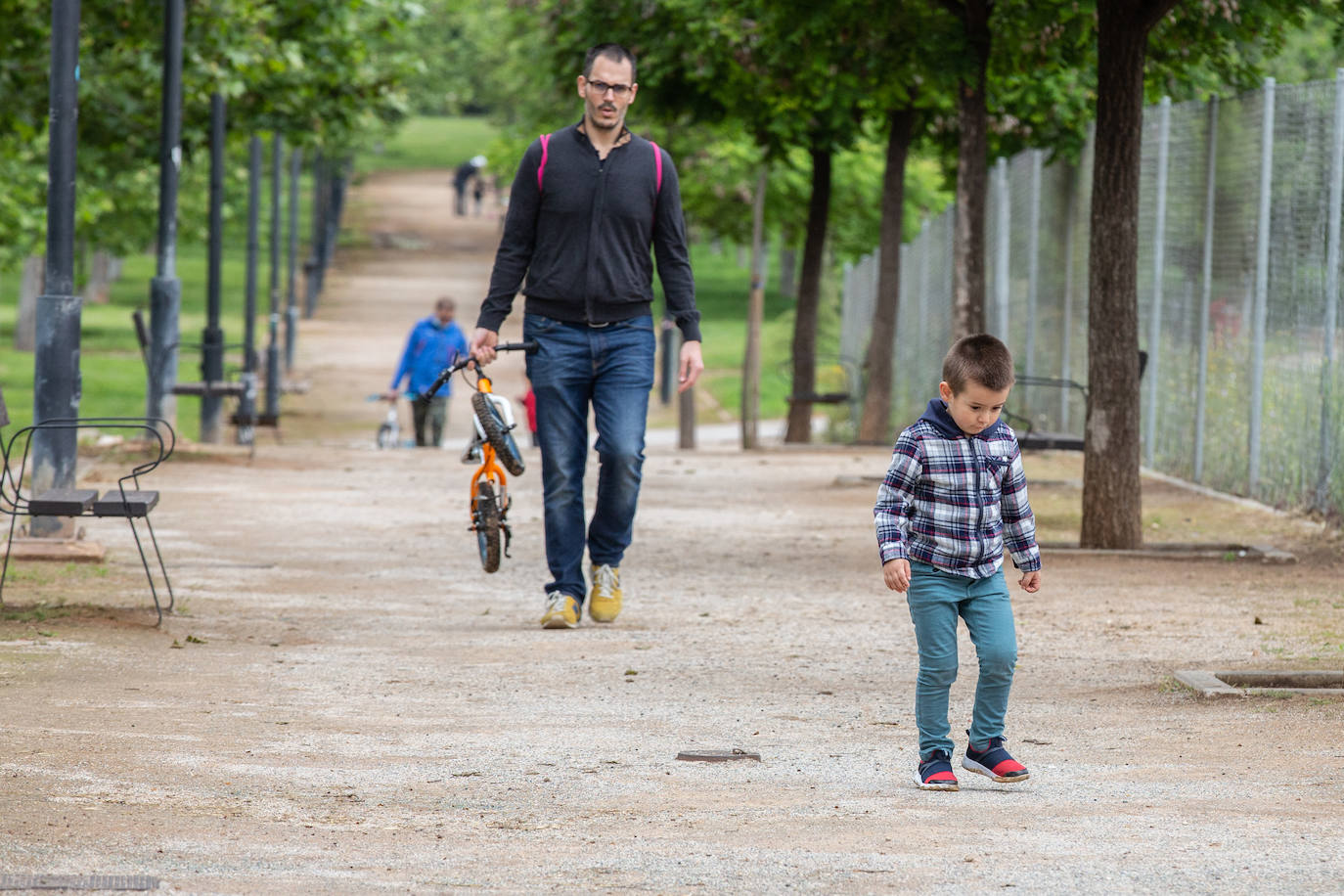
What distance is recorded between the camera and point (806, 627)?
28.1 ft

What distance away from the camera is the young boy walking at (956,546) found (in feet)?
17.6

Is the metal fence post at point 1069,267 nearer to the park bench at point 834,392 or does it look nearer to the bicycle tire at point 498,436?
the park bench at point 834,392

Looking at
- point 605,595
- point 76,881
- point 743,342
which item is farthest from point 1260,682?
point 743,342

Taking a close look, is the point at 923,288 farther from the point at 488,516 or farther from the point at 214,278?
the point at 488,516

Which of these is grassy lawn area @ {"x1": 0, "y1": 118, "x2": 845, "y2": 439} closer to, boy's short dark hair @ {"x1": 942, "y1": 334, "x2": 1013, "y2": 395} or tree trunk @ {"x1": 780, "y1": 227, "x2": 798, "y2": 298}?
tree trunk @ {"x1": 780, "y1": 227, "x2": 798, "y2": 298}

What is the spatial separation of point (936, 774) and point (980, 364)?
105 centimetres

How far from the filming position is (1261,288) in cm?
1322

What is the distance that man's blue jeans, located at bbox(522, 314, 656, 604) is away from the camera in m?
8.07

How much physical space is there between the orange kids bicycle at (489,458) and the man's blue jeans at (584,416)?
1.42 ft

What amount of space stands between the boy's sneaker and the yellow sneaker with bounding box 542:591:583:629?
2986mm

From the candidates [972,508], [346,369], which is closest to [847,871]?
[972,508]

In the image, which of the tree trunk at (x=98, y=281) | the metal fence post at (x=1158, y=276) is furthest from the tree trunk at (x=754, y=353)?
the tree trunk at (x=98, y=281)

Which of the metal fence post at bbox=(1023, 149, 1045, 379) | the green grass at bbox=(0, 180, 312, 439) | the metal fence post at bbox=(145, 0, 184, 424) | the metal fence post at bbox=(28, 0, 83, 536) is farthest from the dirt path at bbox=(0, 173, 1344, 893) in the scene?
the metal fence post at bbox=(1023, 149, 1045, 379)

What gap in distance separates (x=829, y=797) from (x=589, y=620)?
3417 millimetres
